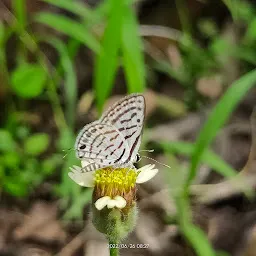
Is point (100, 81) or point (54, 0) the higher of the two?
point (54, 0)

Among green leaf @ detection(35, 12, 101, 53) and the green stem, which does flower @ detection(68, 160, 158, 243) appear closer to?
the green stem

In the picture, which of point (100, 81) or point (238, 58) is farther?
point (238, 58)

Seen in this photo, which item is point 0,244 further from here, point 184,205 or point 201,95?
point 201,95

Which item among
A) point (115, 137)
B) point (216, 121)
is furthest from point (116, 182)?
point (216, 121)

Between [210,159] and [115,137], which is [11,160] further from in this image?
[115,137]

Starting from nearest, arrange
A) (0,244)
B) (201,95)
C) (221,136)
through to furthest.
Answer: (0,244)
(221,136)
(201,95)

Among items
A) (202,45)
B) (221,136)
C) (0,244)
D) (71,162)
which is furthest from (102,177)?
(202,45)
